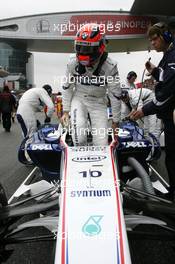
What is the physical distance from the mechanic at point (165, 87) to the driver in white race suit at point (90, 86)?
14.8 inches

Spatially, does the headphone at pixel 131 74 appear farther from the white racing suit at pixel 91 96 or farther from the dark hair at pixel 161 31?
the dark hair at pixel 161 31

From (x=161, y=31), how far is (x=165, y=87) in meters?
0.61

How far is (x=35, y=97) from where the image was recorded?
7.72 m

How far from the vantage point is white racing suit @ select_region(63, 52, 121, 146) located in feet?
12.7

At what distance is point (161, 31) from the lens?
3.77 meters

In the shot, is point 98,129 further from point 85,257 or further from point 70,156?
point 85,257

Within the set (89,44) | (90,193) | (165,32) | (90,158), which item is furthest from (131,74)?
(90,193)

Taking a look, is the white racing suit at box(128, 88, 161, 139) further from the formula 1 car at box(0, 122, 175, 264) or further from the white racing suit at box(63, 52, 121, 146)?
the formula 1 car at box(0, 122, 175, 264)

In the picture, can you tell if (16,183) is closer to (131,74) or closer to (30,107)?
(30,107)

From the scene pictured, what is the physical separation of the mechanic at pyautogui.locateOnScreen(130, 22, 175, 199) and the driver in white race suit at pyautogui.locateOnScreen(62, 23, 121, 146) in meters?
0.38

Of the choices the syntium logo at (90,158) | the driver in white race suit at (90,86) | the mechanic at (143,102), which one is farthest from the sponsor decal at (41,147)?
the mechanic at (143,102)

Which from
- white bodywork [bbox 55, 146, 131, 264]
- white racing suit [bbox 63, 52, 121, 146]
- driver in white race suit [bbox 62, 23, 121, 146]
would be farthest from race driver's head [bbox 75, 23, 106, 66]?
white bodywork [bbox 55, 146, 131, 264]

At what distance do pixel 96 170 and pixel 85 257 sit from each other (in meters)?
0.90

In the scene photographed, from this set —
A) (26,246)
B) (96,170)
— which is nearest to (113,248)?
(96,170)
